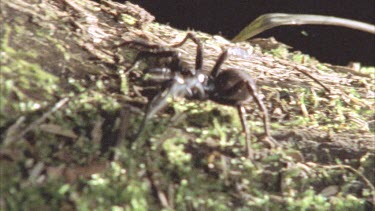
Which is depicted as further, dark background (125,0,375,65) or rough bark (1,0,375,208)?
dark background (125,0,375,65)

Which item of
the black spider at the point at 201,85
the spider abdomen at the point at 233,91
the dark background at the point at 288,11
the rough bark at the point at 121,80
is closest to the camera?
the rough bark at the point at 121,80

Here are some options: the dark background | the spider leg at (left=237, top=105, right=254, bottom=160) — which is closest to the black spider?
the spider leg at (left=237, top=105, right=254, bottom=160)

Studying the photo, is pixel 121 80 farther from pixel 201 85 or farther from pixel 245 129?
pixel 245 129

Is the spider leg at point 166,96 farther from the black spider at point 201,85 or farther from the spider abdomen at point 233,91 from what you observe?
the spider abdomen at point 233,91

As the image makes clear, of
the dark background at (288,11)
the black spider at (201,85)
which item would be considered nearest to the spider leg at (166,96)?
the black spider at (201,85)

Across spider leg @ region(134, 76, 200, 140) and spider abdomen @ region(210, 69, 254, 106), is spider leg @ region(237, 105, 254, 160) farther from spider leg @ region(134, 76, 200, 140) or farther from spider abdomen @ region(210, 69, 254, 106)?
spider leg @ region(134, 76, 200, 140)

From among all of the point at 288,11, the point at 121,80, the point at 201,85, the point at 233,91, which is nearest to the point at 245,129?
the point at 233,91
